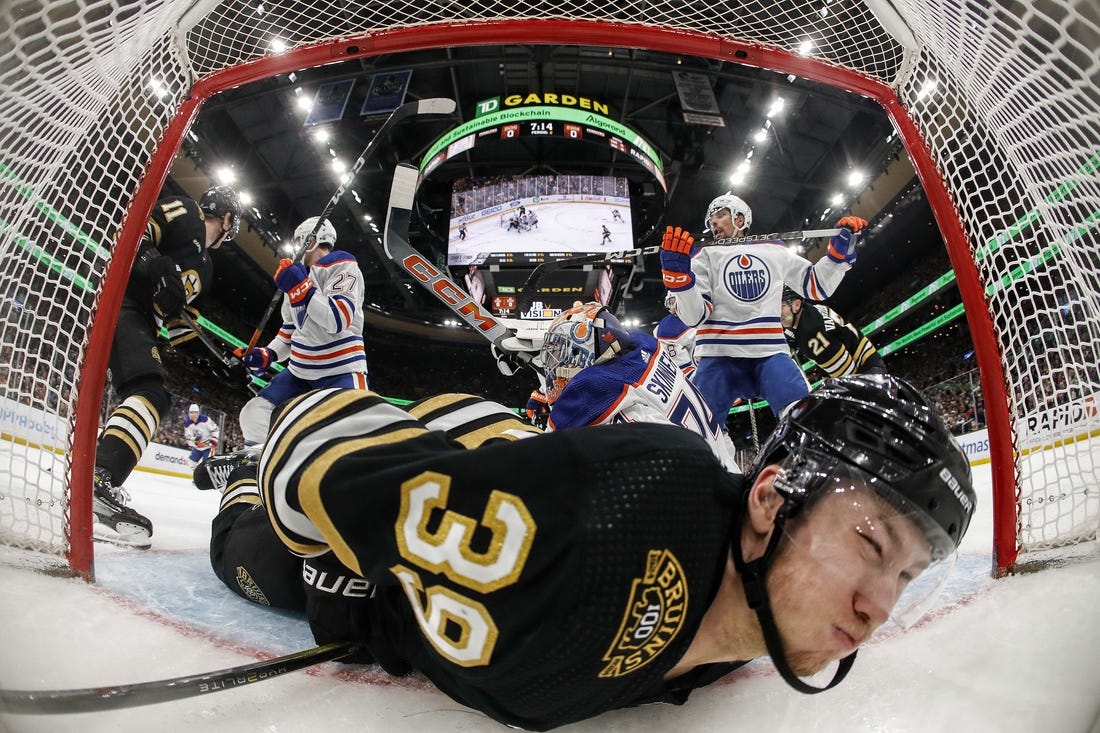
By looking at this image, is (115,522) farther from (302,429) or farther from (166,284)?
(302,429)

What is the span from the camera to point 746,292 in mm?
2758

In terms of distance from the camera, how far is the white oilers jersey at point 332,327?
2.83 meters

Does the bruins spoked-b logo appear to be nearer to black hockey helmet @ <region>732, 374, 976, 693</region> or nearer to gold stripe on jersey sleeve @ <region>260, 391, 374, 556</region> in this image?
black hockey helmet @ <region>732, 374, 976, 693</region>

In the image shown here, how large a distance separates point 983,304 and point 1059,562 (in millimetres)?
573

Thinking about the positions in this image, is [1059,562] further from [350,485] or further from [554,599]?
[350,485]

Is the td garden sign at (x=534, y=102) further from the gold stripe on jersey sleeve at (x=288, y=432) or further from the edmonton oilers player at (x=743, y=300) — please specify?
the gold stripe on jersey sleeve at (x=288, y=432)

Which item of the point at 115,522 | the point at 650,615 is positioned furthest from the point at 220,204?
the point at 650,615

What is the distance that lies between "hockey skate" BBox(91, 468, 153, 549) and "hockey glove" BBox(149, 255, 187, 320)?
59cm

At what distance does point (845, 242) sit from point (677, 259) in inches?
31.2

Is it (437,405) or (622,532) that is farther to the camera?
(437,405)

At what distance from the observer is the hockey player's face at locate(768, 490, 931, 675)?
0.58 metres

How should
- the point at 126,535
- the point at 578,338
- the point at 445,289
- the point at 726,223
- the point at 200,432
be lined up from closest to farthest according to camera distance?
the point at 126,535, the point at 578,338, the point at 726,223, the point at 445,289, the point at 200,432

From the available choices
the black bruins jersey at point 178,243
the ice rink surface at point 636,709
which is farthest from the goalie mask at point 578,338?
the black bruins jersey at point 178,243

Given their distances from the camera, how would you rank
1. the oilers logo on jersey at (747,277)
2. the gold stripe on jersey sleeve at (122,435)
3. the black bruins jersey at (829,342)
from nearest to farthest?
the gold stripe on jersey sleeve at (122,435) < the oilers logo on jersey at (747,277) < the black bruins jersey at (829,342)
